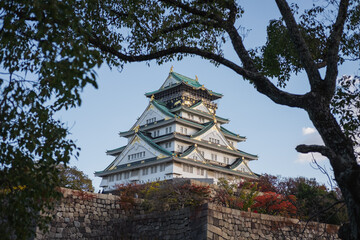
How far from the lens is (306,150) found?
21.0 ft

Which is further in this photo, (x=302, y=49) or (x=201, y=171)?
(x=201, y=171)

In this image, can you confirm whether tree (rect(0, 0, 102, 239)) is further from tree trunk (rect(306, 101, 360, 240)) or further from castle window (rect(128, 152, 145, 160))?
castle window (rect(128, 152, 145, 160))

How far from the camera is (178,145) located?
40375 millimetres

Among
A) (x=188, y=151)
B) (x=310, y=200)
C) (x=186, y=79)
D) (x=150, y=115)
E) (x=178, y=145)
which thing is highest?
(x=186, y=79)

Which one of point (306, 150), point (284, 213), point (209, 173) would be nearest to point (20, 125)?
point (306, 150)

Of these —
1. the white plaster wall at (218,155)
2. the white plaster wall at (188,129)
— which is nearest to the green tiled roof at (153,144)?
the white plaster wall at (188,129)

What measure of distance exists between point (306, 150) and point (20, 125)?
4.38m

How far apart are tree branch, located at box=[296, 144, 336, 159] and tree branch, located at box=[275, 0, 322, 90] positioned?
3.64 feet

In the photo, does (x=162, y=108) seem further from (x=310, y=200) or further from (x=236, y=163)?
(x=310, y=200)

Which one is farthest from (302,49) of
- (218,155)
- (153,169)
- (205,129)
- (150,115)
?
(150,115)

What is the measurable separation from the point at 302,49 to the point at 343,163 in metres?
2.31

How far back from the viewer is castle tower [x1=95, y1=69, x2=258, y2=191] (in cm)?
3884

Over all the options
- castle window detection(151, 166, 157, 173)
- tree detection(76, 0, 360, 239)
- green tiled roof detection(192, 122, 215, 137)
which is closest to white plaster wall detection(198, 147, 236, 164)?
green tiled roof detection(192, 122, 215, 137)

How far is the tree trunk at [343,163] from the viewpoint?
577 cm
